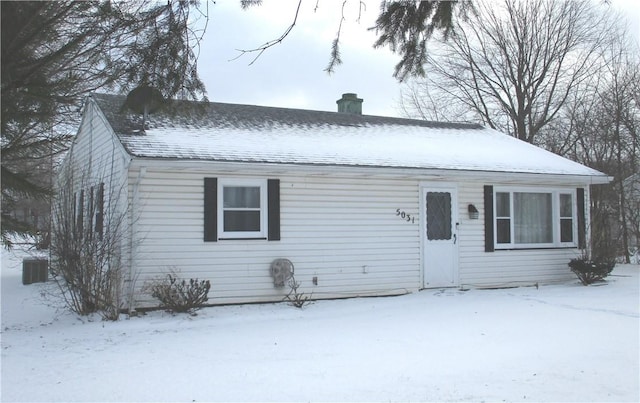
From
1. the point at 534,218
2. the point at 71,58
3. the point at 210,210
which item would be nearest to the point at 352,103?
the point at 534,218

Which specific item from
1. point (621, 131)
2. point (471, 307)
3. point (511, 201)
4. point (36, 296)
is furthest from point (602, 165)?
point (36, 296)

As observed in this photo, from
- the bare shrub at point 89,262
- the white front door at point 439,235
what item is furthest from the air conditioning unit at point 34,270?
the white front door at point 439,235

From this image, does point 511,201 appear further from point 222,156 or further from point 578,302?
point 222,156

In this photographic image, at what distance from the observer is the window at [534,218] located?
12492 mm

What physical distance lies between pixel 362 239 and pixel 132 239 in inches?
171

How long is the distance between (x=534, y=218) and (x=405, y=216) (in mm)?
3534

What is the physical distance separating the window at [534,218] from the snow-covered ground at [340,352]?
2.26 m

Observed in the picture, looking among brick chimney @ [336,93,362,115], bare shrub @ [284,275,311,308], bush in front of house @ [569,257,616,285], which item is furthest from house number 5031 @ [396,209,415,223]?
brick chimney @ [336,93,362,115]

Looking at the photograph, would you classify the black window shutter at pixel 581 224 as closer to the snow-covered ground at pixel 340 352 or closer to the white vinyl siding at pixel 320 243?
the white vinyl siding at pixel 320 243

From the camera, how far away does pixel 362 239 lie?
11102 millimetres

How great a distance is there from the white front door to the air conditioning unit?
32.7ft

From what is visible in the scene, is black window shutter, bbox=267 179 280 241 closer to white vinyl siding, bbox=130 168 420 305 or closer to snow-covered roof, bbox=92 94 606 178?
white vinyl siding, bbox=130 168 420 305

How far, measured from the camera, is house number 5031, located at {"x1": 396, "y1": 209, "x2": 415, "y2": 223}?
37.5 ft

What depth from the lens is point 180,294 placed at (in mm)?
9172
